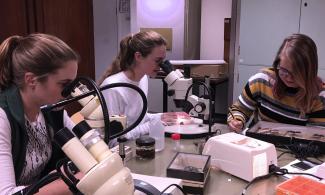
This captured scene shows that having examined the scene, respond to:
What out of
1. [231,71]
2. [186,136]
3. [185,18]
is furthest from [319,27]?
[186,136]

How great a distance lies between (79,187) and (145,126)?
1.14 meters

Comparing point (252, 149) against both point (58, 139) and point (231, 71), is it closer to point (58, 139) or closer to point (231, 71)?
point (58, 139)

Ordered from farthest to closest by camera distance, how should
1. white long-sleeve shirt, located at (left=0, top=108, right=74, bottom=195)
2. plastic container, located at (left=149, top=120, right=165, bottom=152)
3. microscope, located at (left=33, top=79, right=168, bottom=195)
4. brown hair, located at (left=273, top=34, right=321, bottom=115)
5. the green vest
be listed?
brown hair, located at (left=273, top=34, right=321, bottom=115) → plastic container, located at (left=149, top=120, right=165, bottom=152) → the green vest → white long-sleeve shirt, located at (left=0, top=108, right=74, bottom=195) → microscope, located at (left=33, top=79, right=168, bottom=195)

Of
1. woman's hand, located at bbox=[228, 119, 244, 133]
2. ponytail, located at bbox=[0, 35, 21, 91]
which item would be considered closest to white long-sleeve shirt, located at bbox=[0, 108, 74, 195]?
ponytail, located at bbox=[0, 35, 21, 91]

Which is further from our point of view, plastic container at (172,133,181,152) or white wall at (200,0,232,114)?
white wall at (200,0,232,114)

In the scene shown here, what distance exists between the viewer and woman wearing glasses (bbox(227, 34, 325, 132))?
67.6 inches

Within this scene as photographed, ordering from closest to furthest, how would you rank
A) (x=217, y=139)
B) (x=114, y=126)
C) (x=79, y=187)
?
1. (x=79, y=187)
2. (x=114, y=126)
3. (x=217, y=139)

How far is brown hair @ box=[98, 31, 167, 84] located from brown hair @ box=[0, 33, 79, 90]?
0.78 m

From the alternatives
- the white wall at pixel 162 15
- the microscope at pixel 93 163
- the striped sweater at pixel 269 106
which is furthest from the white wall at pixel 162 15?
the microscope at pixel 93 163

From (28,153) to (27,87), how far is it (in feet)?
0.83

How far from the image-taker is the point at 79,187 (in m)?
0.60

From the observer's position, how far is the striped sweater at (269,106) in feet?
5.85

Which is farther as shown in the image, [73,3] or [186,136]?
[73,3]

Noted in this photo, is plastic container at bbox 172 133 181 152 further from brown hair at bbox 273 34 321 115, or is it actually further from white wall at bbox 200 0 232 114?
white wall at bbox 200 0 232 114
